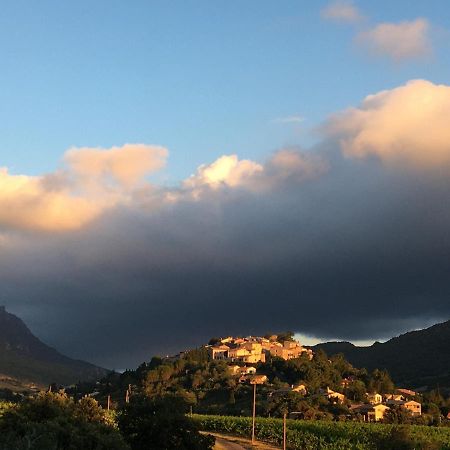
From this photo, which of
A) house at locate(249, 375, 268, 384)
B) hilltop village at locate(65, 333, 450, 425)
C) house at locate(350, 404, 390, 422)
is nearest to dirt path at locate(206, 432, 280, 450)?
hilltop village at locate(65, 333, 450, 425)

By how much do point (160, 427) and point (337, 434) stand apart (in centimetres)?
3863

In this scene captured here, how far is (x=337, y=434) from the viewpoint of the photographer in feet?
253

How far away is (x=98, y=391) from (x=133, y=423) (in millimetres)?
114602

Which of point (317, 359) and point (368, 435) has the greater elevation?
point (317, 359)

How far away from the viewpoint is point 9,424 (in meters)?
38.2

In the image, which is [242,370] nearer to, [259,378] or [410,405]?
[259,378]

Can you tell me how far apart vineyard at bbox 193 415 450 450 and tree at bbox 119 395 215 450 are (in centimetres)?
2226

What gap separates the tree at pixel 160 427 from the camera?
44281 millimetres

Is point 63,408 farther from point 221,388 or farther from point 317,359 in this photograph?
point 317,359

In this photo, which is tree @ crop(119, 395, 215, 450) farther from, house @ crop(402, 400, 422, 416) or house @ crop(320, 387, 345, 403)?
house @ crop(402, 400, 422, 416)

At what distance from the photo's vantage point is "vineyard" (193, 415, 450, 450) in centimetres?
6831

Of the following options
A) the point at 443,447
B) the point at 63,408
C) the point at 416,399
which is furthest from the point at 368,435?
the point at 416,399

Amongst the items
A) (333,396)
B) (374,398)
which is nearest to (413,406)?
(374,398)

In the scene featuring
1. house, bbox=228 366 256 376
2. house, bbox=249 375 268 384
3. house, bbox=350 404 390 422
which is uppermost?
house, bbox=228 366 256 376
